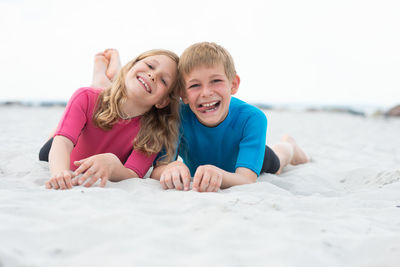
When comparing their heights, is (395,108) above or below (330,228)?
below

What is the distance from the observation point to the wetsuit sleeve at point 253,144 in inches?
90.5

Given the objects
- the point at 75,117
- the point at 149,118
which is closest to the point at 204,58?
the point at 149,118

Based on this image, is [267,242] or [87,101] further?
[87,101]

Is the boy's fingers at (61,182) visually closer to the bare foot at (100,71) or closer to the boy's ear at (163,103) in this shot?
the boy's ear at (163,103)

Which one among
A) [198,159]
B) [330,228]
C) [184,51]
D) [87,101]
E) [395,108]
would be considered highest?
[184,51]

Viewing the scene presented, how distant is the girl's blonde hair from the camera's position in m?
2.37

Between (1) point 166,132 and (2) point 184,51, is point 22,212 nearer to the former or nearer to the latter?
(1) point 166,132

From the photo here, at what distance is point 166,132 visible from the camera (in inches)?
95.7

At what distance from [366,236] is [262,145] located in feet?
3.73

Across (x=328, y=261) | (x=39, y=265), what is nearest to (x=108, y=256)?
(x=39, y=265)

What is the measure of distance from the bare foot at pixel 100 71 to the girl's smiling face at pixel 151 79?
1120mm

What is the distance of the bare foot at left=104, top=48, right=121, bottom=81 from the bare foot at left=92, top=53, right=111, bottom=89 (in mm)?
39

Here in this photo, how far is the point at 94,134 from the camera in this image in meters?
2.45

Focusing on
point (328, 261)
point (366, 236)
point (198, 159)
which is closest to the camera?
point (328, 261)
